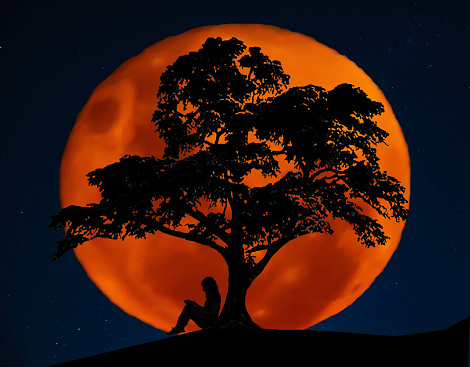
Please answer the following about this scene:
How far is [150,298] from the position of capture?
16078 mm

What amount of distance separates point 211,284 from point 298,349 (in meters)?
3.46

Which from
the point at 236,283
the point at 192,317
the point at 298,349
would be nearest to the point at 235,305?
the point at 236,283

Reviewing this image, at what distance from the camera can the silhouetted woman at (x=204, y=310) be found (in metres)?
15.0

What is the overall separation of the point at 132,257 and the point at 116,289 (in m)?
1.38

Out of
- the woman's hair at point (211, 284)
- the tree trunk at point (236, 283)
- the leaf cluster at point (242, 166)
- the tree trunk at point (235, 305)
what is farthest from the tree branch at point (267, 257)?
the woman's hair at point (211, 284)

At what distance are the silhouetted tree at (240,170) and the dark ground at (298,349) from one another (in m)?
1.91

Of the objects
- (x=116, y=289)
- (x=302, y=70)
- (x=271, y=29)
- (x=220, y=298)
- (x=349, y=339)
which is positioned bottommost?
(x=349, y=339)

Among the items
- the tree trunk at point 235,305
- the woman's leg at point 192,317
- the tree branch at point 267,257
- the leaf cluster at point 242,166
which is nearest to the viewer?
the leaf cluster at point 242,166

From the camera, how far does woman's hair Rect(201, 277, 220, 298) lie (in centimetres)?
1507

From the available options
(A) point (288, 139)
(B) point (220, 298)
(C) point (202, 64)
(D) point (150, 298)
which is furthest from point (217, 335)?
(C) point (202, 64)

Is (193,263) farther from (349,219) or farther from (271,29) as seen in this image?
(271,29)

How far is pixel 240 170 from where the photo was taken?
14.2 metres

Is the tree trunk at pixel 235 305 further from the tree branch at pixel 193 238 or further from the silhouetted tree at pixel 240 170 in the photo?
the tree branch at pixel 193 238

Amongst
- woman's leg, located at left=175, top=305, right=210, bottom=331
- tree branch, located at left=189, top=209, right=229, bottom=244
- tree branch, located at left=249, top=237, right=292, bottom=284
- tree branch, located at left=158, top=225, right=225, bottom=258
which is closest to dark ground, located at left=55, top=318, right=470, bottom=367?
woman's leg, located at left=175, top=305, right=210, bottom=331
